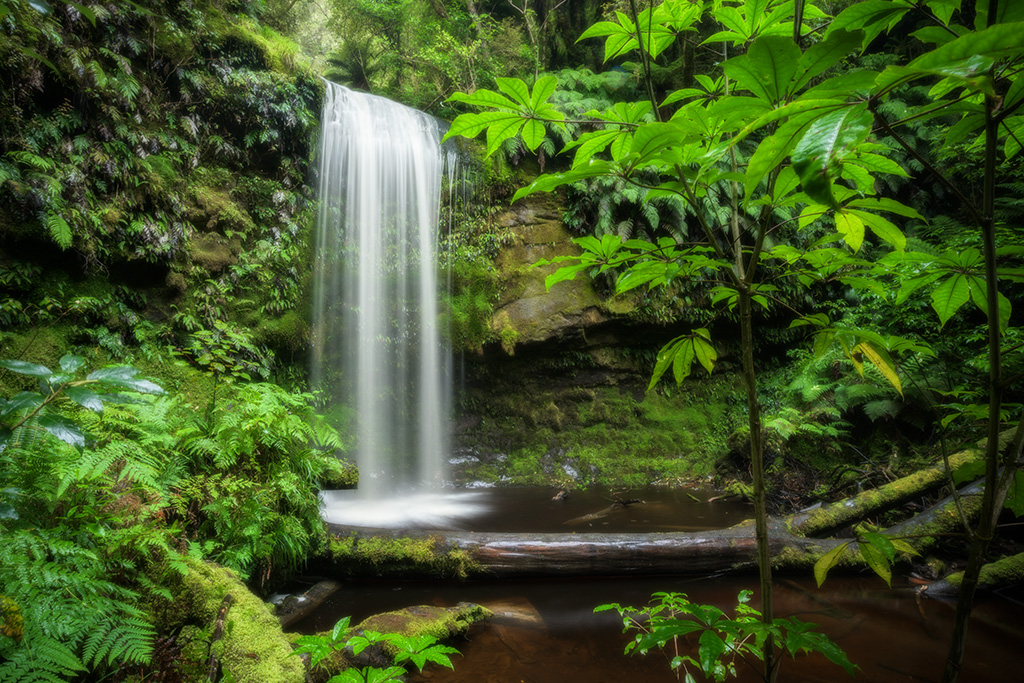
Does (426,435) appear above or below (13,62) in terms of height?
below

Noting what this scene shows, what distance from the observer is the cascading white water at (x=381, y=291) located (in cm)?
799

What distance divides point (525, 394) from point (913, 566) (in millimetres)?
5872

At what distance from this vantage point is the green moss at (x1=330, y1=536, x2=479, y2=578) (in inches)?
141

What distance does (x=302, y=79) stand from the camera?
7.86m

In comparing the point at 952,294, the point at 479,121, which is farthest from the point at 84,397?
the point at 952,294

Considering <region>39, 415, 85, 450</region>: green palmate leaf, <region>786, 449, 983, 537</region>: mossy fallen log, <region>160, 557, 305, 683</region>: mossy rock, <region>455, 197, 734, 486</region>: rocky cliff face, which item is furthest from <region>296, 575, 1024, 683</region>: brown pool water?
<region>455, 197, 734, 486</region>: rocky cliff face

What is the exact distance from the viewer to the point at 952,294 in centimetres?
113

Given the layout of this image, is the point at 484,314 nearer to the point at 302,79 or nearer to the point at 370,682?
the point at 302,79

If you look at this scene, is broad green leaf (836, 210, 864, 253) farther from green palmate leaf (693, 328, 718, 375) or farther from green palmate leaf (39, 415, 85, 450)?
green palmate leaf (39, 415, 85, 450)

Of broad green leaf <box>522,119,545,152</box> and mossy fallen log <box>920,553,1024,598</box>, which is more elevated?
broad green leaf <box>522,119,545,152</box>

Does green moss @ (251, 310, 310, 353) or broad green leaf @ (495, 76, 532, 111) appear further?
green moss @ (251, 310, 310, 353)

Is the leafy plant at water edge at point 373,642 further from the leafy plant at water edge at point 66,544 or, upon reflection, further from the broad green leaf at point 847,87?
the broad green leaf at point 847,87

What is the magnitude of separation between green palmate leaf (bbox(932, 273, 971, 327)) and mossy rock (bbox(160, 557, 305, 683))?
2.64 meters

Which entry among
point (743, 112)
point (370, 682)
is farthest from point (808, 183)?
point (370, 682)
